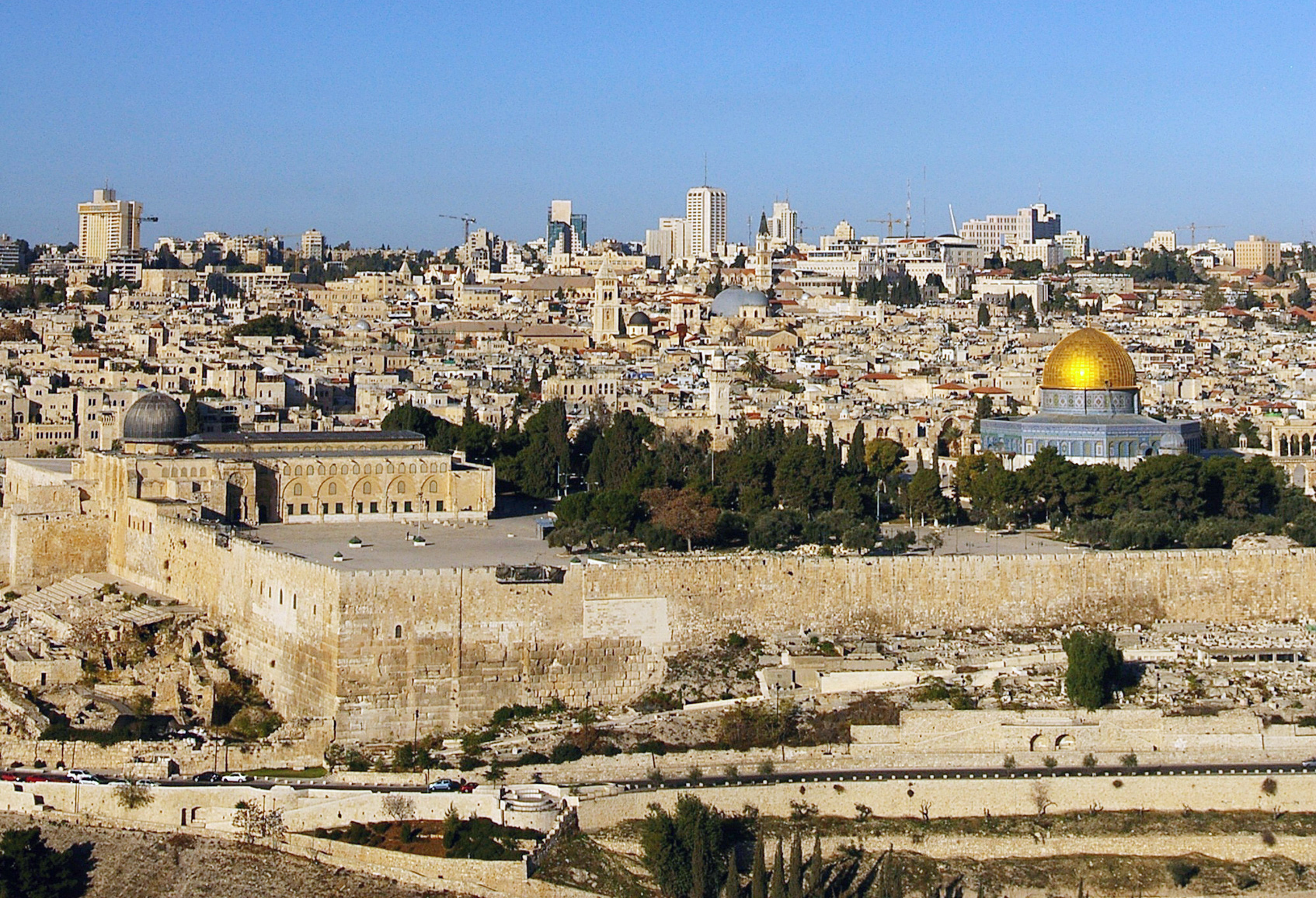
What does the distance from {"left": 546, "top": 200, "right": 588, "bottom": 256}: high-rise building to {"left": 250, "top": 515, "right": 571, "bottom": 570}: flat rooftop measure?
350 feet

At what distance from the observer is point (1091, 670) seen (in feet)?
99.5

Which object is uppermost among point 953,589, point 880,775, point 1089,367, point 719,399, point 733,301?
point 733,301

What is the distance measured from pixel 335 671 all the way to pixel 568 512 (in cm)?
783

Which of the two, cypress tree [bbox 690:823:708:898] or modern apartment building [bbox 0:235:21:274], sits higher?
modern apartment building [bbox 0:235:21:274]

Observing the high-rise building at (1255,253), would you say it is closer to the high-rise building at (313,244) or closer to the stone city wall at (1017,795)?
the high-rise building at (313,244)

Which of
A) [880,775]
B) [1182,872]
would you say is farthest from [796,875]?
[1182,872]

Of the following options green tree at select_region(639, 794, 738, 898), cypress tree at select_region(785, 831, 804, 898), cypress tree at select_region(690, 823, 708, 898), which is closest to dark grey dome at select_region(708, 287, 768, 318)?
green tree at select_region(639, 794, 738, 898)

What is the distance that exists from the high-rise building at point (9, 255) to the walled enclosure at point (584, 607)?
327 feet

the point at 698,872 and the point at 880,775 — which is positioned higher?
the point at 880,775

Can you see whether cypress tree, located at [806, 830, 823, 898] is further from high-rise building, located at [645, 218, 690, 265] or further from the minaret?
high-rise building, located at [645, 218, 690, 265]

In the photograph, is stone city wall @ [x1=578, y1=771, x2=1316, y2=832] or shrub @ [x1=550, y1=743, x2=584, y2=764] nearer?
stone city wall @ [x1=578, y1=771, x2=1316, y2=832]

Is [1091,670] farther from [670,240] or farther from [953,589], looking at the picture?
[670,240]

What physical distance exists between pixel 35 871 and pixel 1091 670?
491 inches

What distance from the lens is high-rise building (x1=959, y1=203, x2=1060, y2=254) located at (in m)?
164
